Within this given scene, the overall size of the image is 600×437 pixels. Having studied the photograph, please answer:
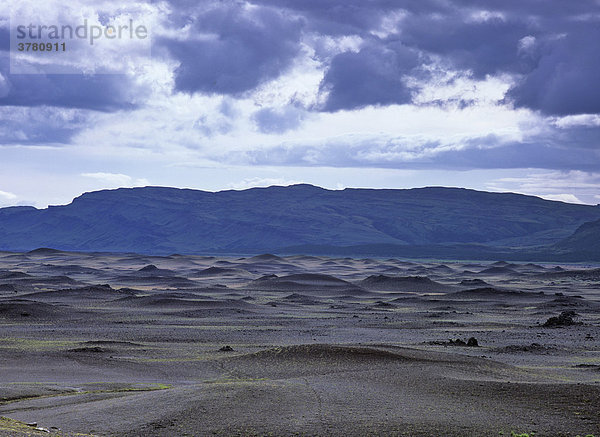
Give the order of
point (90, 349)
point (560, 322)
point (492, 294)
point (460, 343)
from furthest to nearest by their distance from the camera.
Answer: point (492, 294), point (560, 322), point (460, 343), point (90, 349)

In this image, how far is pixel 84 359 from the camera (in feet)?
64.6

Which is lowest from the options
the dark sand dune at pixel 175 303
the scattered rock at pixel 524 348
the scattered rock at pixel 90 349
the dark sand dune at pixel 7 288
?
the dark sand dune at pixel 175 303

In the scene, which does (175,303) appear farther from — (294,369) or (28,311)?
(294,369)

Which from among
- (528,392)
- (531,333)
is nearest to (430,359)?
(528,392)

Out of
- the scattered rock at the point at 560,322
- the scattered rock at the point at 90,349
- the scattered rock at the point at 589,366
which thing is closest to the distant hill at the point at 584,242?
the scattered rock at the point at 560,322

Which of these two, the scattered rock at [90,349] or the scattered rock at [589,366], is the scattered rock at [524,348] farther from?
the scattered rock at [90,349]

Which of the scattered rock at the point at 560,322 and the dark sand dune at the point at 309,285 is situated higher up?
the scattered rock at the point at 560,322

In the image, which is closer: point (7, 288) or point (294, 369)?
point (294, 369)

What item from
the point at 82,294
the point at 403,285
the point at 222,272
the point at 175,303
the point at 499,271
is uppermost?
the point at 82,294

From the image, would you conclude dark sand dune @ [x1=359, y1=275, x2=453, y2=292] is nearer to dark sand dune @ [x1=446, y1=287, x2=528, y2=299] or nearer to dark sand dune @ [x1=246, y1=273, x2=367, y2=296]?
dark sand dune @ [x1=246, y1=273, x2=367, y2=296]

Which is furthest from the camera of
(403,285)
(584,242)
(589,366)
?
(584,242)

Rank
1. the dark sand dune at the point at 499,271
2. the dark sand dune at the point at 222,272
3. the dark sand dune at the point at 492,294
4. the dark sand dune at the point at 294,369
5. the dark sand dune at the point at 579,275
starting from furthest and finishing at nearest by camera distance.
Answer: the dark sand dune at the point at 499,271, the dark sand dune at the point at 222,272, the dark sand dune at the point at 579,275, the dark sand dune at the point at 492,294, the dark sand dune at the point at 294,369

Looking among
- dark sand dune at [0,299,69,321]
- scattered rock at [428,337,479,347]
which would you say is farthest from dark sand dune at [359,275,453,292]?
scattered rock at [428,337,479,347]

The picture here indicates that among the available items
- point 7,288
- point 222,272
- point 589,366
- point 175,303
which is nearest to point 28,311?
point 175,303
